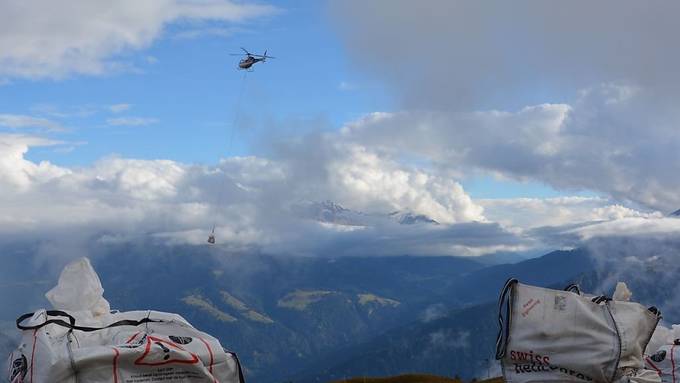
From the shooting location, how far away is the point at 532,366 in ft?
46.7

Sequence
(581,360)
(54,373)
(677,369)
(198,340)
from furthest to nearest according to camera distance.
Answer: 1. (677,369)
2. (581,360)
3. (198,340)
4. (54,373)

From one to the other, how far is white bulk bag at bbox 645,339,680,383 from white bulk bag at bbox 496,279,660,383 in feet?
6.25

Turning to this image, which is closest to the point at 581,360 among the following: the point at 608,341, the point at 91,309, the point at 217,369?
the point at 608,341

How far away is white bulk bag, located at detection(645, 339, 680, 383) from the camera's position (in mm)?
15820

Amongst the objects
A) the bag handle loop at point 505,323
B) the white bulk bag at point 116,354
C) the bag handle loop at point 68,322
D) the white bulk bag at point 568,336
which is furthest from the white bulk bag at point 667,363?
the bag handle loop at point 68,322

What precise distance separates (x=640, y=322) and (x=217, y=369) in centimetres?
671

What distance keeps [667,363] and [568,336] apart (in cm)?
311

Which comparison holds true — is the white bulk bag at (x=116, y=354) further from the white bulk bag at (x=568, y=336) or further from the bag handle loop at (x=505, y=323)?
the white bulk bag at (x=568, y=336)

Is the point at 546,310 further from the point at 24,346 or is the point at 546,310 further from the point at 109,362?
the point at 24,346

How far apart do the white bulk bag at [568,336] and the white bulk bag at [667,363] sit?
190 centimetres

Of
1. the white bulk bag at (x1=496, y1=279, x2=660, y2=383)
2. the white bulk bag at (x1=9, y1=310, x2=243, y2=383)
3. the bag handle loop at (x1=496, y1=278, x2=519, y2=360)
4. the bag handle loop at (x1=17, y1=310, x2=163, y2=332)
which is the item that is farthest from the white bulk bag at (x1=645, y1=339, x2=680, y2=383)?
the bag handle loop at (x1=17, y1=310, x2=163, y2=332)

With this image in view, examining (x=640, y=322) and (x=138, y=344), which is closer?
(x=138, y=344)

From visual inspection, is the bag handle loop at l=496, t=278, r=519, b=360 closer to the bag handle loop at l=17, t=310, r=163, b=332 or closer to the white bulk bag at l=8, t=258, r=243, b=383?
the white bulk bag at l=8, t=258, r=243, b=383

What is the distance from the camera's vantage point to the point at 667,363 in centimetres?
1598
